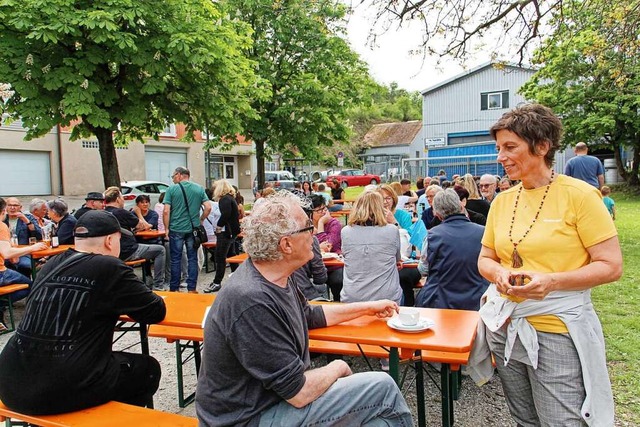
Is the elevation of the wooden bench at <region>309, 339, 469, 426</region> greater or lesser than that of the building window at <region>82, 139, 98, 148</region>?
lesser

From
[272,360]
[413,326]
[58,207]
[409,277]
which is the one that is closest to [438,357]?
[413,326]

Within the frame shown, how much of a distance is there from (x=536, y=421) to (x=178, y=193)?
6.30m

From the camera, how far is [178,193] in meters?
7.54

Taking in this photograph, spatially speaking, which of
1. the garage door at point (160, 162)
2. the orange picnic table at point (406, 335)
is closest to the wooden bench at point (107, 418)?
the orange picnic table at point (406, 335)

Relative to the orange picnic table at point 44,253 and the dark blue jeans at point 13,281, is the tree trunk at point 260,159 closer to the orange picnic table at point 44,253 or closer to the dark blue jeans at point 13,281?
the orange picnic table at point 44,253

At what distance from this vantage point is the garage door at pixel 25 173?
945 inches

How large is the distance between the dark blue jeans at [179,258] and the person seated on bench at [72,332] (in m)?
4.85

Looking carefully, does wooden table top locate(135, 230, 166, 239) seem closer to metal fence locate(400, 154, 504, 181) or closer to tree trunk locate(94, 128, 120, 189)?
tree trunk locate(94, 128, 120, 189)

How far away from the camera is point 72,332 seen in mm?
2479

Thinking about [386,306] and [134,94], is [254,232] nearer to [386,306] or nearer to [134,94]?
[386,306]

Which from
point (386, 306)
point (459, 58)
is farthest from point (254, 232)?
point (459, 58)

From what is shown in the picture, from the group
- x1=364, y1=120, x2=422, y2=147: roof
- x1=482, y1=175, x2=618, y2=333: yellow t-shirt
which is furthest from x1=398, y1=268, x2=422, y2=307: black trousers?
x1=364, y1=120, x2=422, y2=147: roof

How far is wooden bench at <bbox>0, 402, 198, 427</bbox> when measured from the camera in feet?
8.08

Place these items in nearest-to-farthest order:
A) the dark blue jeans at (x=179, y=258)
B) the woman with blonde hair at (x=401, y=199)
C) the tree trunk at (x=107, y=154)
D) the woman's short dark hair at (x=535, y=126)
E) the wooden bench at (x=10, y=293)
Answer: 1. the woman's short dark hair at (x=535, y=126)
2. the wooden bench at (x=10, y=293)
3. the dark blue jeans at (x=179, y=258)
4. the woman with blonde hair at (x=401, y=199)
5. the tree trunk at (x=107, y=154)
